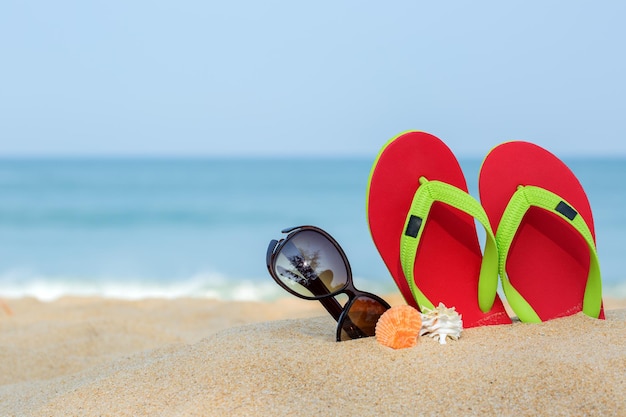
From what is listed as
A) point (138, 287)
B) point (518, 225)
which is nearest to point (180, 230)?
point (138, 287)

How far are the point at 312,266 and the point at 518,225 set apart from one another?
2.19 feet

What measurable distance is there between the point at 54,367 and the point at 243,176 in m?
21.9

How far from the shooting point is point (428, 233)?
2100mm

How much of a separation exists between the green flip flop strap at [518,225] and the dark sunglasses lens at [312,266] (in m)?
0.51

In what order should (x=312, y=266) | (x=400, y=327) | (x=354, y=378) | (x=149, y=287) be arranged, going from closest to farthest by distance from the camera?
(x=354, y=378) → (x=400, y=327) → (x=312, y=266) → (x=149, y=287)

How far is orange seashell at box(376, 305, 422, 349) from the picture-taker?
180cm

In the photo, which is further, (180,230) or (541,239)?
(180,230)

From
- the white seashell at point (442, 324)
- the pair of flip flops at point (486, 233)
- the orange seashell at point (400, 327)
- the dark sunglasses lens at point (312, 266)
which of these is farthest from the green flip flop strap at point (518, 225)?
the dark sunglasses lens at point (312, 266)

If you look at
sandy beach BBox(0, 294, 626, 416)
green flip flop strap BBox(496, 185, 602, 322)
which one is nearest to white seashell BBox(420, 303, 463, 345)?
sandy beach BBox(0, 294, 626, 416)

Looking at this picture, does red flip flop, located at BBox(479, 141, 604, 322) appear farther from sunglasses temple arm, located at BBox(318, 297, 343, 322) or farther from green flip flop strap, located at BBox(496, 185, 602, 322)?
sunglasses temple arm, located at BBox(318, 297, 343, 322)

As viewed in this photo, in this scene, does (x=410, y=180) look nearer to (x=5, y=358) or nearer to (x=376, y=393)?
(x=376, y=393)

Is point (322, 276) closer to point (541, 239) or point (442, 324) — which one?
point (442, 324)

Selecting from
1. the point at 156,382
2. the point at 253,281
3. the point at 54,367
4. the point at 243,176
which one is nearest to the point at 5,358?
the point at 54,367

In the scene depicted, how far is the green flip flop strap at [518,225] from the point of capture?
6.61ft
